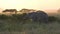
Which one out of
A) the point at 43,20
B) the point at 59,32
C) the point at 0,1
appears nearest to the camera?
the point at 59,32

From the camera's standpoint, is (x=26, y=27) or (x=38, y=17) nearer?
(x=26, y=27)

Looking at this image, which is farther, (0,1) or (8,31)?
(0,1)

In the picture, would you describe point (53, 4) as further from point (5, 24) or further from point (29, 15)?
point (5, 24)

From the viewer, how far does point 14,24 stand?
808mm

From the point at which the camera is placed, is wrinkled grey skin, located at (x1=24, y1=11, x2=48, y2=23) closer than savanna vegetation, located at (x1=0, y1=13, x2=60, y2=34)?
No

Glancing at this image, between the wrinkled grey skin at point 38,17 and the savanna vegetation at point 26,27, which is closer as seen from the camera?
the savanna vegetation at point 26,27

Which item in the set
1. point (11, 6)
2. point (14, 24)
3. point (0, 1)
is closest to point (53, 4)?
point (11, 6)

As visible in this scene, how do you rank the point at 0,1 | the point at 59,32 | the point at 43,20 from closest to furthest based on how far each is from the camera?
the point at 59,32
the point at 43,20
the point at 0,1

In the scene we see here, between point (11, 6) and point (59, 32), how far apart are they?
90 centimetres

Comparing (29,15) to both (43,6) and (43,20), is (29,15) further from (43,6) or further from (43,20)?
(43,6)

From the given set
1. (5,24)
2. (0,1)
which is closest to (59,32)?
(5,24)

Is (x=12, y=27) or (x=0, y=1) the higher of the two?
(x=0, y=1)

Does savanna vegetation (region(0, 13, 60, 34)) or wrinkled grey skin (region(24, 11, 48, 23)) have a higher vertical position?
wrinkled grey skin (region(24, 11, 48, 23))

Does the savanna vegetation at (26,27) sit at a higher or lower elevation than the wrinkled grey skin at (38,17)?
lower
